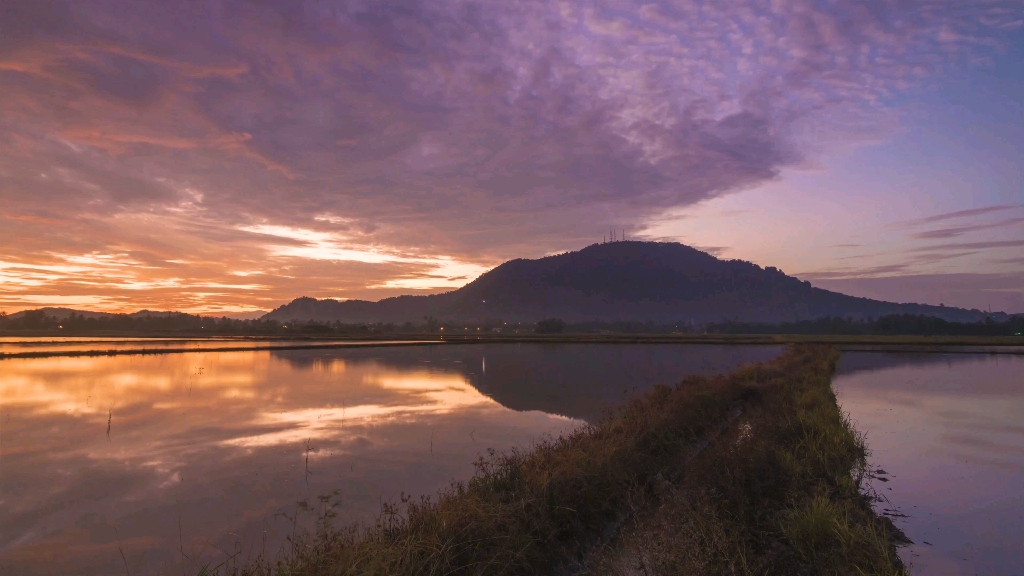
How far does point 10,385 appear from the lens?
23.4 metres

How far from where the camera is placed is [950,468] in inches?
459

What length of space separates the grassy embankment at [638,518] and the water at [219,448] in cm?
168

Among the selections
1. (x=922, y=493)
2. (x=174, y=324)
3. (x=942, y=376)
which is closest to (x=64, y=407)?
(x=922, y=493)

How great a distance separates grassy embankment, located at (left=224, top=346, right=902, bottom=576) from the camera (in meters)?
5.82

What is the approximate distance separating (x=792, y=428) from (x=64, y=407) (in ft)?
71.7

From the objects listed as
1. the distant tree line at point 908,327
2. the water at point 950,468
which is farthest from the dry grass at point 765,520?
the distant tree line at point 908,327

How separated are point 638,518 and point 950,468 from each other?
8.54m

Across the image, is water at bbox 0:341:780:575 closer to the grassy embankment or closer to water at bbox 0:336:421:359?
the grassy embankment

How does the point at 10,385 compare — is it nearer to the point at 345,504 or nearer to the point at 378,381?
the point at 378,381

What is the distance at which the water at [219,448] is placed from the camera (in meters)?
7.94

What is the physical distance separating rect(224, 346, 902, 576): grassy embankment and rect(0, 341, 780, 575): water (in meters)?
1.68

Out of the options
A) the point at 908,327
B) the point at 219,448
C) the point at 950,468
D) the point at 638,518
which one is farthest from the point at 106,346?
the point at 908,327

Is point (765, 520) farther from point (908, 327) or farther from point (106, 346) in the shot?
point (908, 327)

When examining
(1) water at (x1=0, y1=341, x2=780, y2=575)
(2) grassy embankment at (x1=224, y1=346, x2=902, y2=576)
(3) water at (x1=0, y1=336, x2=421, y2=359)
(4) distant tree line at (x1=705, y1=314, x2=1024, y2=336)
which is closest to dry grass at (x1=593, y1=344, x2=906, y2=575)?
(2) grassy embankment at (x1=224, y1=346, x2=902, y2=576)
